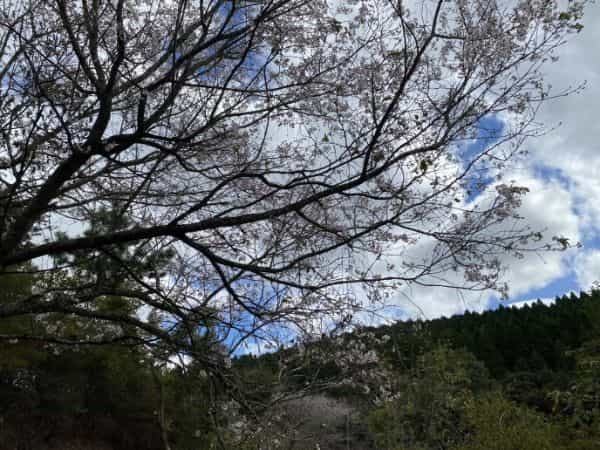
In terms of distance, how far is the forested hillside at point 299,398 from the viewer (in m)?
4.07

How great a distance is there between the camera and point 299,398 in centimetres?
423

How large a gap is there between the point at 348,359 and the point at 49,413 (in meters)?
16.3

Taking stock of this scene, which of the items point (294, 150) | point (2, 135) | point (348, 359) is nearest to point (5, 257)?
point (2, 135)

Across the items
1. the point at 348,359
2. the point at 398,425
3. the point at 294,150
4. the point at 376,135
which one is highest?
the point at 294,150

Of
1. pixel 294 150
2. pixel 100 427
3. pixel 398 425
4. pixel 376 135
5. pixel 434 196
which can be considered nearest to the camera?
pixel 376 135

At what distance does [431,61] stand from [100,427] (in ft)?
64.0

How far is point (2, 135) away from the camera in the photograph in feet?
13.0

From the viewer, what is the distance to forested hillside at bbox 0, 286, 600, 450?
4070 mm

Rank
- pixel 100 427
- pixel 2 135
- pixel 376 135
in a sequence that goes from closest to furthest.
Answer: pixel 376 135, pixel 2 135, pixel 100 427

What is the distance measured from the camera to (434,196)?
12.1 feet

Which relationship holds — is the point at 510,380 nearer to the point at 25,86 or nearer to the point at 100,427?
the point at 100,427

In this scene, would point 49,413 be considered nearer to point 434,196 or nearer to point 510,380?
point 434,196

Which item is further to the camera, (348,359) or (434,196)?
(348,359)

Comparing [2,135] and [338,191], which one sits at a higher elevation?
[2,135]
